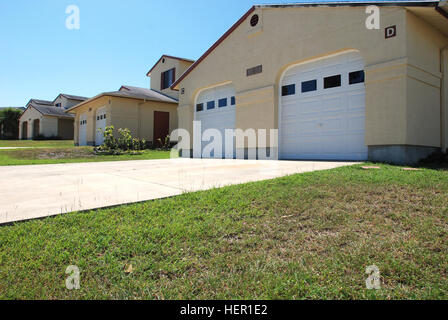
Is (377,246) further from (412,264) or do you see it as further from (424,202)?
Result: (424,202)

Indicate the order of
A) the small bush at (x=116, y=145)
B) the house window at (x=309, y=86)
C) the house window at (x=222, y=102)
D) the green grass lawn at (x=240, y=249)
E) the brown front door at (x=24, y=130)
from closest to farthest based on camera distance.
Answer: the green grass lawn at (x=240, y=249) → the house window at (x=309, y=86) → the house window at (x=222, y=102) → the small bush at (x=116, y=145) → the brown front door at (x=24, y=130)

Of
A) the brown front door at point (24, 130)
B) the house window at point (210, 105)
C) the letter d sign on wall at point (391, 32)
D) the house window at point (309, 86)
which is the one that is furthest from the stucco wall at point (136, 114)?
the brown front door at point (24, 130)

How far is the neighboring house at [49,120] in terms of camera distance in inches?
1243

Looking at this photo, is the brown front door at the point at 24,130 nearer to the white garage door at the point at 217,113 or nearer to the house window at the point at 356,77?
the white garage door at the point at 217,113

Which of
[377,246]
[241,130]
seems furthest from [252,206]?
[241,130]

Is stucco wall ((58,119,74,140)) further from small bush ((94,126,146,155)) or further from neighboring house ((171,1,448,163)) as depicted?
neighboring house ((171,1,448,163))

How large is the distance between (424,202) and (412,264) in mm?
1604

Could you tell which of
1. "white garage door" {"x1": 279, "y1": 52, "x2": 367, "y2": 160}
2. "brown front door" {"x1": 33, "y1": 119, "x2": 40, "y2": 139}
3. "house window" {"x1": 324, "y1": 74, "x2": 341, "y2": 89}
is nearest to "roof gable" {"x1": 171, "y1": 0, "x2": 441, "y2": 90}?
"white garage door" {"x1": 279, "y1": 52, "x2": 367, "y2": 160}

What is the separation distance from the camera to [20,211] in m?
3.10

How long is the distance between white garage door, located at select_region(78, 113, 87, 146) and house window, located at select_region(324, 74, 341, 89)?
72.4 ft

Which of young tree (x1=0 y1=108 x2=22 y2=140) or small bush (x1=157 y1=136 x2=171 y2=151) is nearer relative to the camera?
small bush (x1=157 y1=136 x2=171 y2=151)

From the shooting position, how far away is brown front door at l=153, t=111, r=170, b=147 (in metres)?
21.8

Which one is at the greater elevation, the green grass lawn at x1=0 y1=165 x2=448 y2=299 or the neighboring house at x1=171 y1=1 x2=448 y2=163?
the neighboring house at x1=171 y1=1 x2=448 y2=163

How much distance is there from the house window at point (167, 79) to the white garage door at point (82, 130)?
7.79 m
